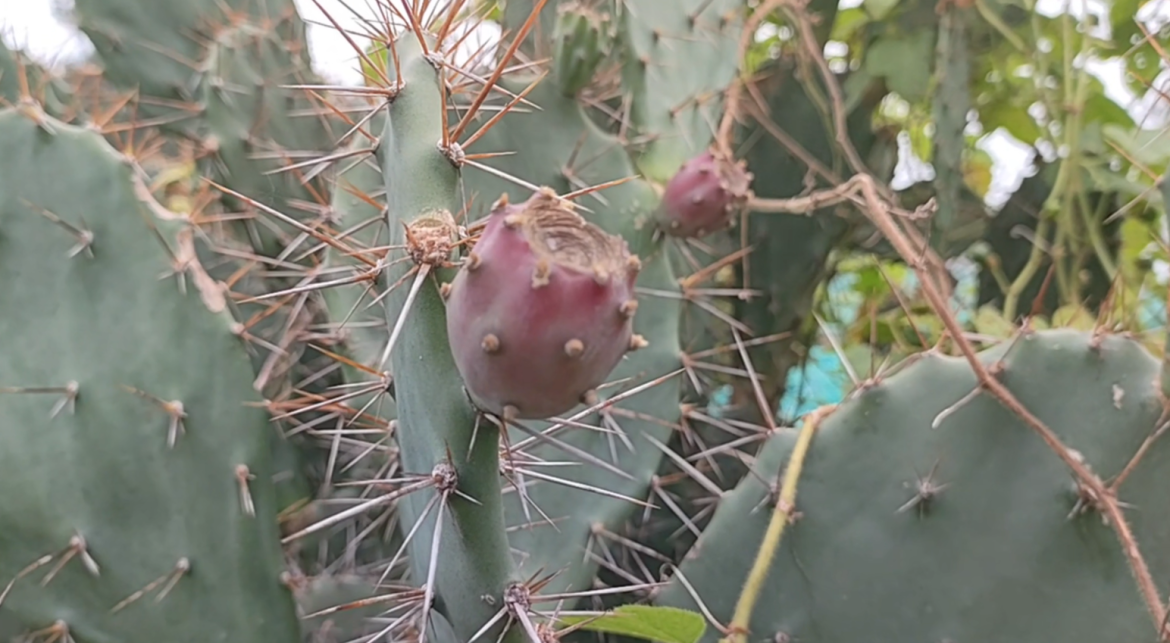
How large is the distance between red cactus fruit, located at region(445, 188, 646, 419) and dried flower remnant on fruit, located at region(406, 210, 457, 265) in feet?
0.18

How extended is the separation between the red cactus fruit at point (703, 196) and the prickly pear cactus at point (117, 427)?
0.40m

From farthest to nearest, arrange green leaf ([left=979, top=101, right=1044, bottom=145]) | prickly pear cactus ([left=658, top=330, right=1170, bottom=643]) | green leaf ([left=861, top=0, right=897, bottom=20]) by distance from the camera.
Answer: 1. green leaf ([left=979, top=101, right=1044, bottom=145])
2. green leaf ([left=861, top=0, right=897, bottom=20])
3. prickly pear cactus ([left=658, top=330, right=1170, bottom=643])

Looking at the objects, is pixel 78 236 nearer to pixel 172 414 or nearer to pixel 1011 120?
pixel 172 414

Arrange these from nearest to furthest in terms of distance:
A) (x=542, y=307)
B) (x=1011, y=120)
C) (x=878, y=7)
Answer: (x=542, y=307) → (x=878, y=7) → (x=1011, y=120)

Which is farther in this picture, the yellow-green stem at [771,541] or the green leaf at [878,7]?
the green leaf at [878,7]

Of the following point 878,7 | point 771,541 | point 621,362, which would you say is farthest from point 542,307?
point 878,7

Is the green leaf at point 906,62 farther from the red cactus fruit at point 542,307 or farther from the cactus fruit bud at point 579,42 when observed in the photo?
the red cactus fruit at point 542,307

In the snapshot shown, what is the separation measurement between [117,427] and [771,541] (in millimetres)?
520

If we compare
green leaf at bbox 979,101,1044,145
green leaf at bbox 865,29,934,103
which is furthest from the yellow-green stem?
green leaf at bbox 979,101,1044,145

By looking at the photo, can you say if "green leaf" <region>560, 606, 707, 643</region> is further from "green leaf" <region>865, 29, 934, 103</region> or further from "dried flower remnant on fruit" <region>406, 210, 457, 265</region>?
"green leaf" <region>865, 29, 934, 103</region>

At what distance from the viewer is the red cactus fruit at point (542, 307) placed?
0.32 metres

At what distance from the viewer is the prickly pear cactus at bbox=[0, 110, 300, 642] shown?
2.32ft

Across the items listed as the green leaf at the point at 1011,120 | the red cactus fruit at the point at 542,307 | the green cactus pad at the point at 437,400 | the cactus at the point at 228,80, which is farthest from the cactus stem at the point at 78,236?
the green leaf at the point at 1011,120

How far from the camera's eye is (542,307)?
32cm
